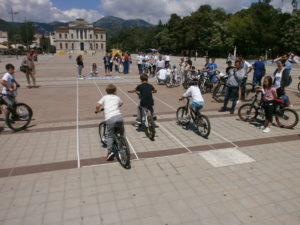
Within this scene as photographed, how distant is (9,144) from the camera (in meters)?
6.44

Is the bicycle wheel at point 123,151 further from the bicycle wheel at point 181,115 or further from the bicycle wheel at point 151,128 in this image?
the bicycle wheel at point 181,115

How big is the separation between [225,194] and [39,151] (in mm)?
4311

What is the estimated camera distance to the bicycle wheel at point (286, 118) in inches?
291

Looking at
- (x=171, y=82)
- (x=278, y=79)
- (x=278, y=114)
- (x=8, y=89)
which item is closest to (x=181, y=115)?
(x=278, y=114)

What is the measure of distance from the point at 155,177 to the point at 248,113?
15.3ft

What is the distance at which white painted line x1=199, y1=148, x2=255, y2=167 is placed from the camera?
5.35 meters

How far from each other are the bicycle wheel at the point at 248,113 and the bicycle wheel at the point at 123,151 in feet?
15.6

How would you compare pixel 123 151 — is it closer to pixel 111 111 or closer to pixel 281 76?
pixel 111 111

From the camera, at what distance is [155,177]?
4742 mm

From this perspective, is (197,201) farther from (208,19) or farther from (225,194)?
(208,19)

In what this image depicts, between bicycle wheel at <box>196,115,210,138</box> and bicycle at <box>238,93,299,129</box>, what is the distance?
207 cm

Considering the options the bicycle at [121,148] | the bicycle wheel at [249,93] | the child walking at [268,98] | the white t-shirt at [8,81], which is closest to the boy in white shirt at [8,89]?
the white t-shirt at [8,81]

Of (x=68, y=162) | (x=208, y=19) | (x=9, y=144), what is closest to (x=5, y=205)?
(x=68, y=162)

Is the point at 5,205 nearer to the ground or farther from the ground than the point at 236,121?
nearer to the ground
